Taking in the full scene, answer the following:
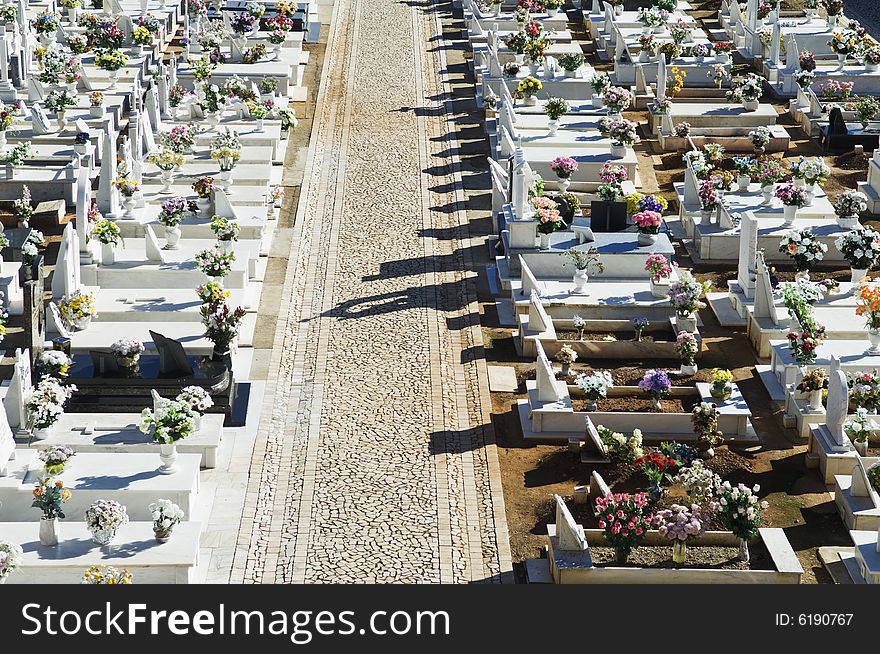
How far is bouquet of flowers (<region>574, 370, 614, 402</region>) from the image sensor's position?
83.7 feet

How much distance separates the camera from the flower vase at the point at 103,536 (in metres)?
20.7

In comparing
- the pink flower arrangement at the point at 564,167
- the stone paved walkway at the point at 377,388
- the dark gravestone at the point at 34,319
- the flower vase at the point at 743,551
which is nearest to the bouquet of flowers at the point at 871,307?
the stone paved walkway at the point at 377,388

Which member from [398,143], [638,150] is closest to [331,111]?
[398,143]

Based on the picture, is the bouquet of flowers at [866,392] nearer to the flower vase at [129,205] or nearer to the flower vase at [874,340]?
the flower vase at [874,340]

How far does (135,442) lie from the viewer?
24.0m

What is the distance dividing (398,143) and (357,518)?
2050 centimetres

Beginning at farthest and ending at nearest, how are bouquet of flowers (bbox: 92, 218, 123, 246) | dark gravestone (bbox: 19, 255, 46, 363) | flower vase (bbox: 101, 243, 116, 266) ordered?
flower vase (bbox: 101, 243, 116, 266) → bouquet of flowers (bbox: 92, 218, 123, 246) → dark gravestone (bbox: 19, 255, 46, 363)

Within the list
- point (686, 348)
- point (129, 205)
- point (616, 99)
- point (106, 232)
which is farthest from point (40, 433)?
point (616, 99)

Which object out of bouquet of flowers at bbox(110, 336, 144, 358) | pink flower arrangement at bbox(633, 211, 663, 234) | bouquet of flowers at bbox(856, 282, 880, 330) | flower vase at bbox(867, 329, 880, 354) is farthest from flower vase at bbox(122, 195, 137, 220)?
flower vase at bbox(867, 329, 880, 354)

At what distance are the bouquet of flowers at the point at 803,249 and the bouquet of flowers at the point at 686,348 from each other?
175 inches

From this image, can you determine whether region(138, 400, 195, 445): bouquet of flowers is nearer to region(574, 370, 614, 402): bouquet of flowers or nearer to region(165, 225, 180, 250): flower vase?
region(574, 370, 614, 402): bouquet of flowers

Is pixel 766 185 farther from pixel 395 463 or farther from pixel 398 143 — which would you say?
pixel 395 463

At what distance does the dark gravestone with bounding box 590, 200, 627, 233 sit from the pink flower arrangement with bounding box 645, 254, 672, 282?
2.69 m

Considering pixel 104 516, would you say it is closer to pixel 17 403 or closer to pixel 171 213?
pixel 17 403
